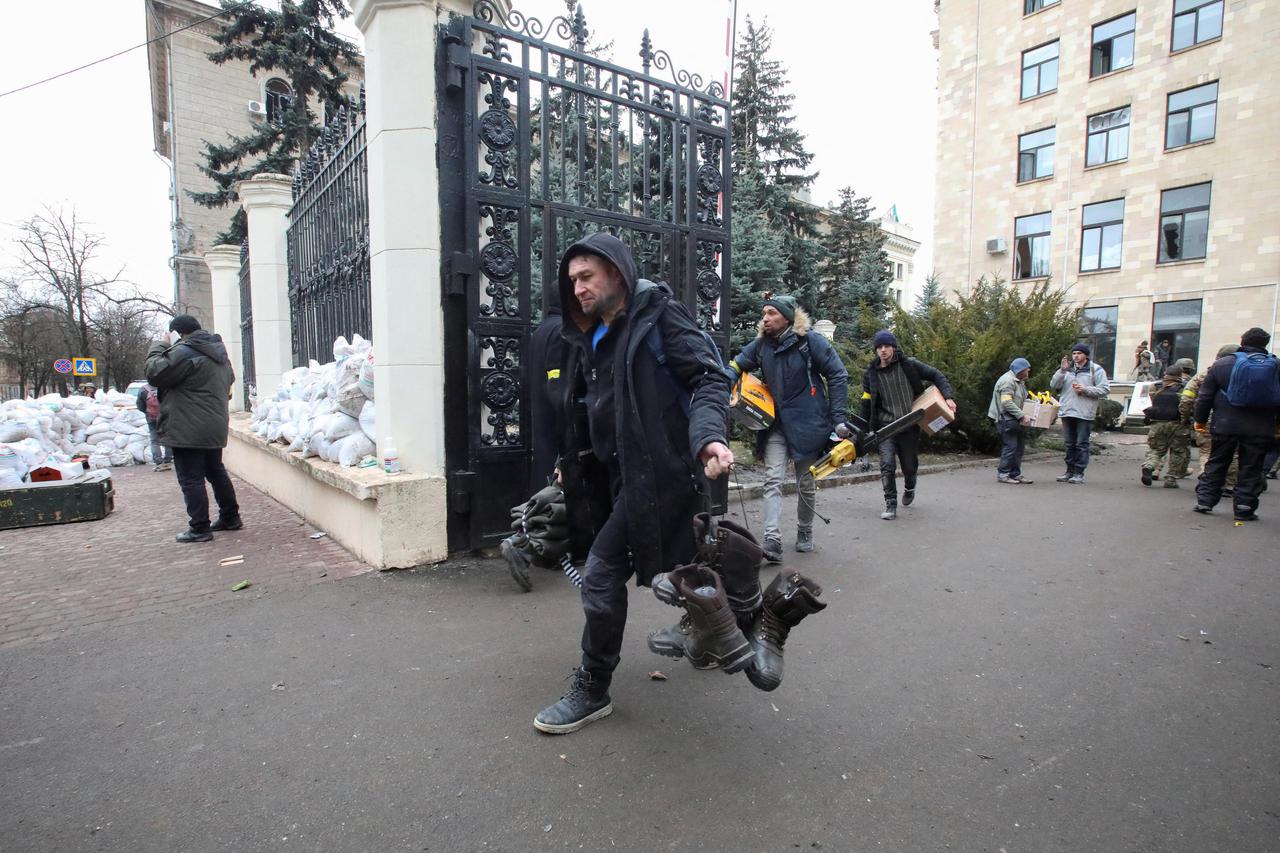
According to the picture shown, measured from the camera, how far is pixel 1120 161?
74.4 ft

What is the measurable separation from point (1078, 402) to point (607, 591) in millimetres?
8948

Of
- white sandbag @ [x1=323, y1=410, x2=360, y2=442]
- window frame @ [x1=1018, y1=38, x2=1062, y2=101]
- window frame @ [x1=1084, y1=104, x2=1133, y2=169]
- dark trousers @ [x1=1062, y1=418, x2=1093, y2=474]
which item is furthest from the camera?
window frame @ [x1=1018, y1=38, x2=1062, y2=101]

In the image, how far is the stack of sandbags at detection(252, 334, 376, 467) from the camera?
5387mm

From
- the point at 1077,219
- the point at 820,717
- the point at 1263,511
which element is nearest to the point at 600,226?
the point at 820,717

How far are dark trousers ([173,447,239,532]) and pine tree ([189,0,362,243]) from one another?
14.1m

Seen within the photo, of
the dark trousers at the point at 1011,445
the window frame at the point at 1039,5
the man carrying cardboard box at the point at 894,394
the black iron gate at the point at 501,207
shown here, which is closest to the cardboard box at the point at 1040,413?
the dark trousers at the point at 1011,445

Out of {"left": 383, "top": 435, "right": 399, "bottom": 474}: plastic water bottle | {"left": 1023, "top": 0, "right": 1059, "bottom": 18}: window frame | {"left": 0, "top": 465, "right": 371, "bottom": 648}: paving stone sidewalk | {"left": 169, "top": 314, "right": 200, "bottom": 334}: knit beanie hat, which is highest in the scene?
{"left": 1023, "top": 0, "right": 1059, "bottom": 18}: window frame

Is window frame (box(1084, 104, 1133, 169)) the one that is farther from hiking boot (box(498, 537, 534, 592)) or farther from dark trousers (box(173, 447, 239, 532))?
dark trousers (box(173, 447, 239, 532))

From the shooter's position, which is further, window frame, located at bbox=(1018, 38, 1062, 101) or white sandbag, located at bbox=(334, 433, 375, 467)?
window frame, located at bbox=(1018, 38, 1062, 101)

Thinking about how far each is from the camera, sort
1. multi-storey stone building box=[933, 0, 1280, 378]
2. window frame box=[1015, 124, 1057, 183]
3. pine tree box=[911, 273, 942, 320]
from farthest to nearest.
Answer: window frame box=[1015, 124, 1057, 183], multi-storey stone building box=[933, 0, 1280, 378], pine tree box=[911, 273, 942, 320]

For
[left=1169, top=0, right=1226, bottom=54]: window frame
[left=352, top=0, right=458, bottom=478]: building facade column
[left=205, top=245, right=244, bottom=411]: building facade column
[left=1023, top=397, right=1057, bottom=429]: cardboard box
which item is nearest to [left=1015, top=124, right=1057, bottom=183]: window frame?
[left=1169, top=0, right=1226, bottom=54]: window frame

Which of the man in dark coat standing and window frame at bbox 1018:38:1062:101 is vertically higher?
window frame at bbox 1018:38:1062:101

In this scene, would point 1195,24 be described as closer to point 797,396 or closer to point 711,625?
point 797,396

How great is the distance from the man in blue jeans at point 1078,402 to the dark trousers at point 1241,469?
6.76 feet
